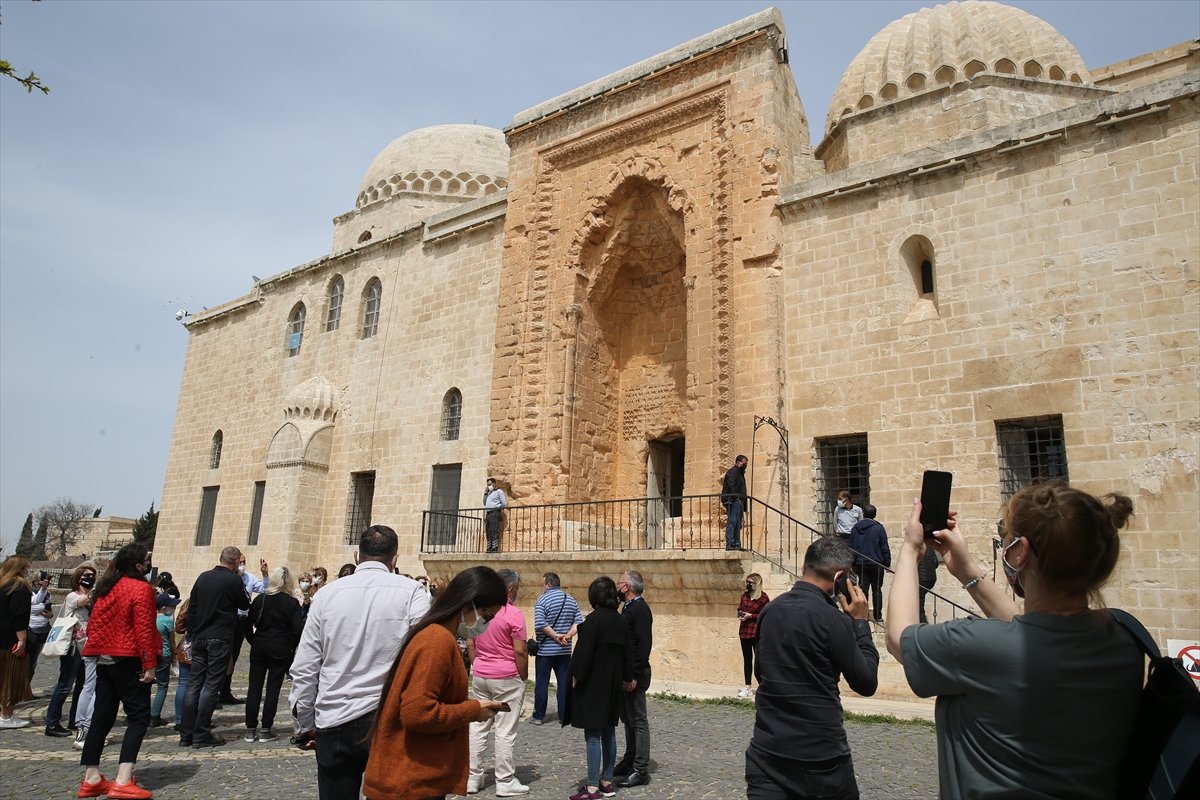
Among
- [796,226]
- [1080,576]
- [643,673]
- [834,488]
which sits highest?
[796,226]

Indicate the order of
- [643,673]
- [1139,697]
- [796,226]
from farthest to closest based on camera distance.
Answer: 1. [796,226]
2. [643,673]
3. [1139,697]

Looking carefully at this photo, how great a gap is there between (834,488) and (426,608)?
9130 millimetres

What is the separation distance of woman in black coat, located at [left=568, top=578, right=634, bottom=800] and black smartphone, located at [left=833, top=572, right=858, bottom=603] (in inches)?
93.1

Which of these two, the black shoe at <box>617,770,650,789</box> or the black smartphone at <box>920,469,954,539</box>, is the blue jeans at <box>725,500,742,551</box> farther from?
the black smartphone at <box>920,469,954,539</box>

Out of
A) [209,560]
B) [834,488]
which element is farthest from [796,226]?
[209,560]

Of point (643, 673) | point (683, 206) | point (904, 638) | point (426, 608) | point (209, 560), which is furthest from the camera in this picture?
point (209, 560)

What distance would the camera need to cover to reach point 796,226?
40.9 feet

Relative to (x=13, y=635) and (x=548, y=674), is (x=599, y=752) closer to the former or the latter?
(x=548, y=674)

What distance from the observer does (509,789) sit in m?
5.49

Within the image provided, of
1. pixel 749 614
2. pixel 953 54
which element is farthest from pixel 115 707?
pixel 953 54

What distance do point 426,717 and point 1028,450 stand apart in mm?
9375

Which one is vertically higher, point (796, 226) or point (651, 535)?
point (796, 226)

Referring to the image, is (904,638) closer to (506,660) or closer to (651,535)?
(506,660)

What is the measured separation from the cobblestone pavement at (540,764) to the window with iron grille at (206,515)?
41.3 ft
